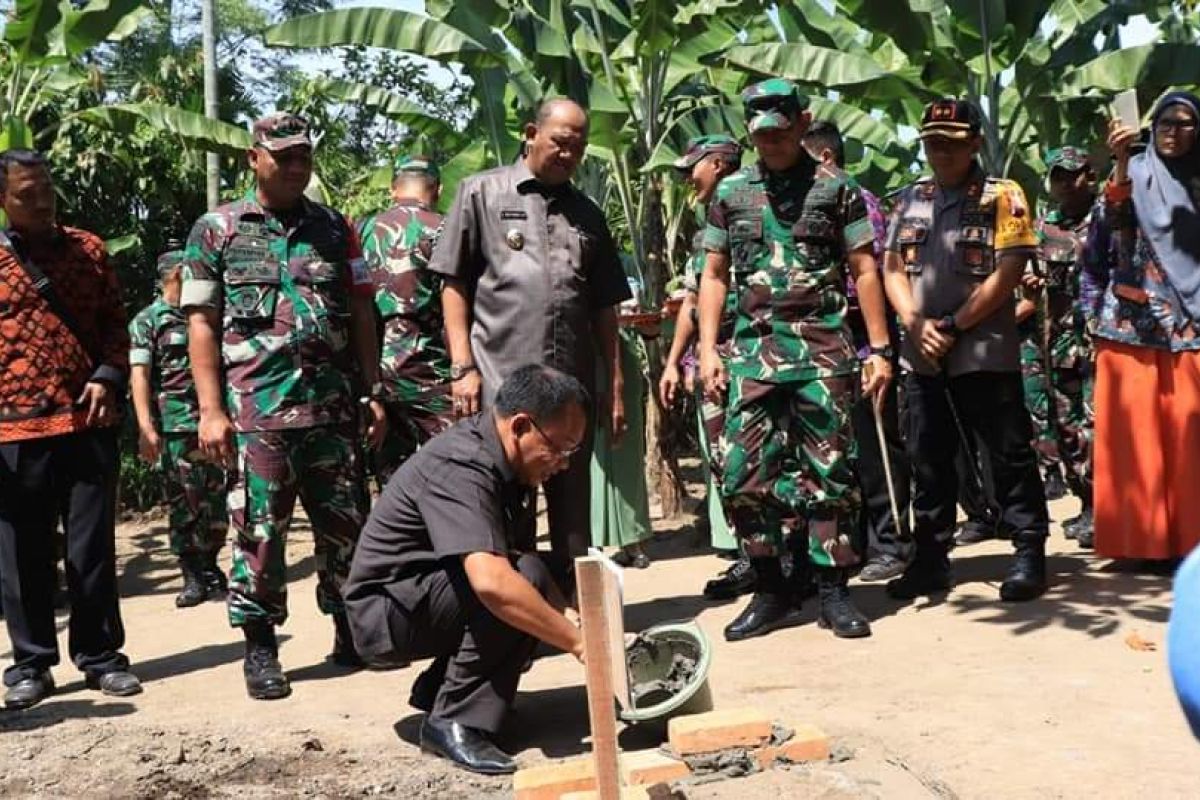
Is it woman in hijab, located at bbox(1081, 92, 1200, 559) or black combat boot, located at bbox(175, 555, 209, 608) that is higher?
woman in hijab, located at bbox(1081, 92, 1200, 559)

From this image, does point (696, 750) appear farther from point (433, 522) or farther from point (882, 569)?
point (882, 569)

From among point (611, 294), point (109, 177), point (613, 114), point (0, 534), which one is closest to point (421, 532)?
point (611, 294)

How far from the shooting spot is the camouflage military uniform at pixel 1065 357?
7.30m

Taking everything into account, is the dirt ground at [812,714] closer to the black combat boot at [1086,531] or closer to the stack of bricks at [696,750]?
the stack of bricks at [696,750]

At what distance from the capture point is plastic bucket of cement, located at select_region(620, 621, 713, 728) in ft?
12.9

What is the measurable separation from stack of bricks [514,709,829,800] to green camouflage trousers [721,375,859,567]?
1.47 metres

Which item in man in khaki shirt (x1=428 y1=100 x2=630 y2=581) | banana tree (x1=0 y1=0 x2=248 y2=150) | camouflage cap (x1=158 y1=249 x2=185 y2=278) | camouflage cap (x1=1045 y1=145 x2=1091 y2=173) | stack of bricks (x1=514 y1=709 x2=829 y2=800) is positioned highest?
banana tree (x1=0 y1=0 x2=248 y2=150)

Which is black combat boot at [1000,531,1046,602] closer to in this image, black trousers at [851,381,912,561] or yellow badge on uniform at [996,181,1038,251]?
black trousers at [851,381,912,561]

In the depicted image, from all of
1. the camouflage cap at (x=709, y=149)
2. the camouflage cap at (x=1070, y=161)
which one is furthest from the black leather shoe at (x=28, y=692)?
the camouflage cap at (x=1070, y=161)

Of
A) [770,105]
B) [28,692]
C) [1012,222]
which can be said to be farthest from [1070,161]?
[28,692]

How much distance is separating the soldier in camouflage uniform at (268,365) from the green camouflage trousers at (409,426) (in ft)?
3.06

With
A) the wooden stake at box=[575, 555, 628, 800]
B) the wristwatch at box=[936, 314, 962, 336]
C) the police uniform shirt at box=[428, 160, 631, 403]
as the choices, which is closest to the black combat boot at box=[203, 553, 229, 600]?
the police uniform shirt at box=[428, 160, 631, 403]

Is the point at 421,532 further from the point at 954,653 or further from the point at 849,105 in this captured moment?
the point at 849,105

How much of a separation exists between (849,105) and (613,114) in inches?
142
